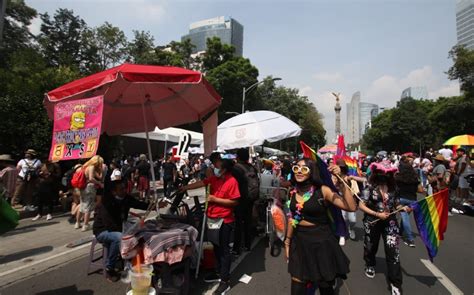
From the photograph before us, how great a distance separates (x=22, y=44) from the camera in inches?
1209

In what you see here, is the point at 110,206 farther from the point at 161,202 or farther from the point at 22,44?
the point at 22,44

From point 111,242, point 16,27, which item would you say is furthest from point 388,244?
point 16,27

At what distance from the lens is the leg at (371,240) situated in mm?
4328

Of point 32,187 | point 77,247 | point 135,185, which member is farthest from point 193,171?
point 77,247

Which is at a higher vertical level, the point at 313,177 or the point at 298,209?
the point at 313,177

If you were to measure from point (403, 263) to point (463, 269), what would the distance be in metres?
0.88

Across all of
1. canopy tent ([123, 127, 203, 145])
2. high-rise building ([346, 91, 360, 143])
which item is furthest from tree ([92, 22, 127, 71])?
high-rise building ([346, 91, 360, 143])

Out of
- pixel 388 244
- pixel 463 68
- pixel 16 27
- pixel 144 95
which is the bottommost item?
pixel 388 244

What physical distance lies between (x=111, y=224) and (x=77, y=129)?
5.19 feet

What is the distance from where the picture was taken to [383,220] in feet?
13.8

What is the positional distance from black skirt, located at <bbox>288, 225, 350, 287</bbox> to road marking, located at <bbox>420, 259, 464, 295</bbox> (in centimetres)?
245

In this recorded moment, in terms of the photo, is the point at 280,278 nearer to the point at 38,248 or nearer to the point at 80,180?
the point at 38,248

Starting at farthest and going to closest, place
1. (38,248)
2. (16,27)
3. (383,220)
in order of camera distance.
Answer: (16,27)
(38,248)
(383,220)

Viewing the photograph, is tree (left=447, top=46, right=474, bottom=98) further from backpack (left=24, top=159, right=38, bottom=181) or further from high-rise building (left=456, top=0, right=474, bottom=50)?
backpack (left=24, top=159, right=38, bottom=181)
